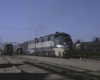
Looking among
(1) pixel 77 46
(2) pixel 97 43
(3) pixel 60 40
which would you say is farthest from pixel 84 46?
(3) pixel 60 40

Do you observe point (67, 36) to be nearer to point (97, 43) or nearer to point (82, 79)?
point (97, 43)

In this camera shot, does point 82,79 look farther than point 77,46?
No

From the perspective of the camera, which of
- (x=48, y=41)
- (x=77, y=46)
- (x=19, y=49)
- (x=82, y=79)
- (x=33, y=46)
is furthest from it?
(x=19, y=49)

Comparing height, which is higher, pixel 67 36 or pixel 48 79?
pixel 67 36

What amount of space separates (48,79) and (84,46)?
142 feet

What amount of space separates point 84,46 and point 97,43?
700 centimetres

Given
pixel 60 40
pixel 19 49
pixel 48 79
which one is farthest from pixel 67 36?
pixel 19 49

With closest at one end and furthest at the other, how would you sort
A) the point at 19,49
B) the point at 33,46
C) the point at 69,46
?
the point at 69,46, the point at 33,46, the point at 19,49

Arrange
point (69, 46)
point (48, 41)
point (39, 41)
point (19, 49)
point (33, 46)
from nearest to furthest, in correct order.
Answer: point (69, 46)
point (48, 41)
point (39, 41)
point (33, 46)
point (19, 49)

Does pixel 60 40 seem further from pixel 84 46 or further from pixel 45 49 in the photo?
pixel 84 46

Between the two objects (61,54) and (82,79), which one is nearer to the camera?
(82,79)

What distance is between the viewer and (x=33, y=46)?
52344mm

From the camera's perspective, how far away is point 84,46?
5412 cm

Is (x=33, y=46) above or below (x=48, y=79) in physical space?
above
